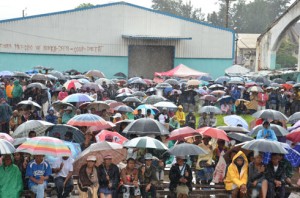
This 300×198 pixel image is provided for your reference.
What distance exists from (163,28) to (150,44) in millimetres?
1582

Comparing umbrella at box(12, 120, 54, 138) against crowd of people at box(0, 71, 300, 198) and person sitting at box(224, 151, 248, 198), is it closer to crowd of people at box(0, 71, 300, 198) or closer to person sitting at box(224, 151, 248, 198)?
crowd of people at box(0, 71, 300, 198)

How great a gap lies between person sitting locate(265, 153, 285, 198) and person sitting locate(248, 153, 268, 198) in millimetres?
115

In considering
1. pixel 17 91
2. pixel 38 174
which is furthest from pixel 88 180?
pixel 17 91

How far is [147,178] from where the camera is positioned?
1130 cm

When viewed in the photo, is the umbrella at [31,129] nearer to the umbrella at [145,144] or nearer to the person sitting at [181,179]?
the umbrella at [145,144]

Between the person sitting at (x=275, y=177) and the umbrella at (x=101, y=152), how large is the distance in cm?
280

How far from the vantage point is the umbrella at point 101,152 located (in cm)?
1107

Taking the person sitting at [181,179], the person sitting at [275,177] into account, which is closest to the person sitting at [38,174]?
the person sitting at [181,179]

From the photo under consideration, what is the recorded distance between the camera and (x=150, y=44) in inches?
1805

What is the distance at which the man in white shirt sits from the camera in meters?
11.5

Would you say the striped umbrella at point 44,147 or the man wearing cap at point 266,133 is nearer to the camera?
the striped umbrella at point 44,147

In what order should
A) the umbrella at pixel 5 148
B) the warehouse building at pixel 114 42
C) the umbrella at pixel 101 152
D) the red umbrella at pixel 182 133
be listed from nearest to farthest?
the umbrella at pixel 5 148 < the umbrella at pixel 101 152 < the red umbrella at pixel 182 133 < the warehouse building at pixel 114 42

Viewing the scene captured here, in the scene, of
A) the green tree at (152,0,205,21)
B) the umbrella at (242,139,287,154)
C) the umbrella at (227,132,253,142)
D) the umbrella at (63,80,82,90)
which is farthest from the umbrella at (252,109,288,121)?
the green tree at (152,0,205,21)

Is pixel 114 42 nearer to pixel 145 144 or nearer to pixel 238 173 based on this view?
pixel 145 144
